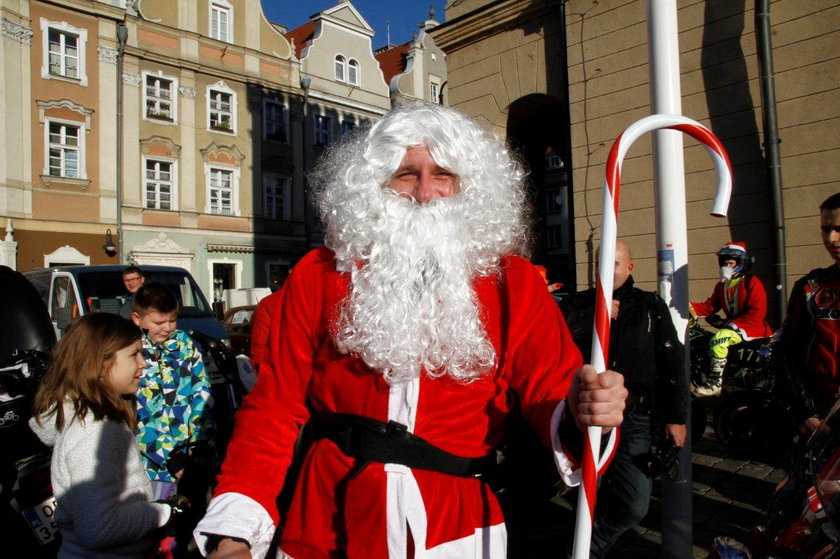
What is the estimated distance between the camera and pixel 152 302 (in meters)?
3.52

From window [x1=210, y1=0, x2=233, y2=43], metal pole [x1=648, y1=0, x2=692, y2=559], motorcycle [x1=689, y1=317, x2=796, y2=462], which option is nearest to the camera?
metal pole [x1=648, y1=0, x2=692, y2=559]

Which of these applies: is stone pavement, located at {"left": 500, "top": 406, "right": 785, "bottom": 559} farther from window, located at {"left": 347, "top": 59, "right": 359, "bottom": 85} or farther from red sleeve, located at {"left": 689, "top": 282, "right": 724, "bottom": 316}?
window, located at {"left": 347, "top": 59, "right": 359, "bottom": 85}

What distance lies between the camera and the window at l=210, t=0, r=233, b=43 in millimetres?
25453

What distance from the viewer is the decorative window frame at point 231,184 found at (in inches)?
984

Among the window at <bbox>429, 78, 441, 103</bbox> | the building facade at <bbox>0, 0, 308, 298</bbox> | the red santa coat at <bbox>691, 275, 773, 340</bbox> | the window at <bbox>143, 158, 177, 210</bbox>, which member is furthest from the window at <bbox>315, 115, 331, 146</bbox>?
the red santa coat at <bbox>691, 275, 773, 340</bbox>

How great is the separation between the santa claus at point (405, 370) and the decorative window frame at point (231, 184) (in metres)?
24.3

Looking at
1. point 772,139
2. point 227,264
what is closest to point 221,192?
point 227,264

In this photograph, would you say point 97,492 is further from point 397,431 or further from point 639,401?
point 639,401

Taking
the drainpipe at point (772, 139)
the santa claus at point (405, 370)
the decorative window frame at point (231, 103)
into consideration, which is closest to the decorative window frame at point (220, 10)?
the decorative window frame at point (231, 103)

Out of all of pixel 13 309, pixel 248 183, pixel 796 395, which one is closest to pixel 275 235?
pixel 248 183

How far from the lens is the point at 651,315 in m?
3.32

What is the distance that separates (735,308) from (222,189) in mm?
22172

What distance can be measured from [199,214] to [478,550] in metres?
24.5

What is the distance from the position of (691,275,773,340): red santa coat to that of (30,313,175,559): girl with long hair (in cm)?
569
